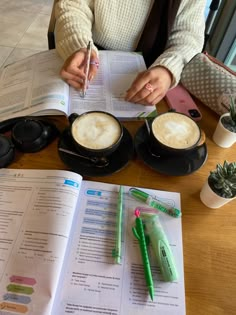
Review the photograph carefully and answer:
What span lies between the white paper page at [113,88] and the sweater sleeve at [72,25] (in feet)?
0.27

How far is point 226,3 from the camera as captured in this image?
1.63 m

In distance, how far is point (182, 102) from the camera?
76 cm

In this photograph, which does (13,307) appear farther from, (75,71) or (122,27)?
(122,27)

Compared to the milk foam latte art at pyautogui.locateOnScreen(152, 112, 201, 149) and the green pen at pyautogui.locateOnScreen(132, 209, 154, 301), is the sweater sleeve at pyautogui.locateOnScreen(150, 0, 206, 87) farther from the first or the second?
the green pen at pyautogui.locateOnScreen(132, 209, 154, 301)

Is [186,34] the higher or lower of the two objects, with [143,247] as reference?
higher

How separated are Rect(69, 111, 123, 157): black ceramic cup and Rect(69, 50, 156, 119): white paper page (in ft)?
0.34

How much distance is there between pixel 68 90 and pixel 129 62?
0.87 ft

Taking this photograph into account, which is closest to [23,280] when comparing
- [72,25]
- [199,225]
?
[199,225]

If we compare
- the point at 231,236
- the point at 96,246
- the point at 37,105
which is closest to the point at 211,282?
the point at 231,236

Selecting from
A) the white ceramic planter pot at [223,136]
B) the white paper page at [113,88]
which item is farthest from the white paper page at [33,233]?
the white ceramic planter pot at [223,136]

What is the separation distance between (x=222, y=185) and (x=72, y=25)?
701mm

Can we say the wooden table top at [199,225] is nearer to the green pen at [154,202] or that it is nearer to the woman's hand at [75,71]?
the green pen at [154,202]

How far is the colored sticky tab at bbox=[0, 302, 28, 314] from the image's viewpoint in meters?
0.39

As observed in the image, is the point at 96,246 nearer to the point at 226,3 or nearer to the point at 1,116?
the point at 1,116
